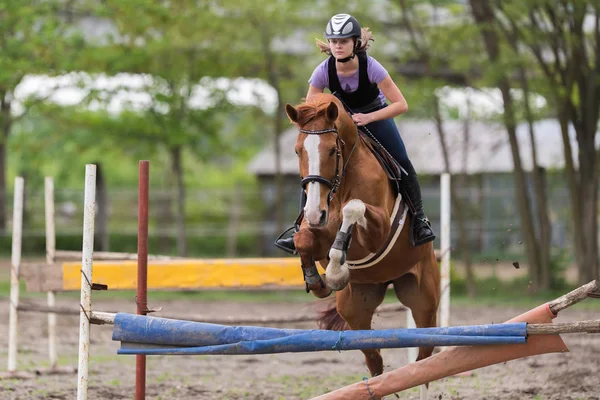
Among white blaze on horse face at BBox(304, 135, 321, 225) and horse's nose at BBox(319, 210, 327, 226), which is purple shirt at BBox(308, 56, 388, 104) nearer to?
white blaze on horse face at BBox(304, 135, 321, 225)

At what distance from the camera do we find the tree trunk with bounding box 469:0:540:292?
15961 millimetres

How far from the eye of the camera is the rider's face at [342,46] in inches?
211

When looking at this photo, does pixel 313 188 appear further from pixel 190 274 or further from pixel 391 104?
pixel 190 274

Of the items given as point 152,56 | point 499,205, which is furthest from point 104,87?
point 499,205

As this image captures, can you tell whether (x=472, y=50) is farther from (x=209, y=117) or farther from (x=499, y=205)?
(x=499, y=205)

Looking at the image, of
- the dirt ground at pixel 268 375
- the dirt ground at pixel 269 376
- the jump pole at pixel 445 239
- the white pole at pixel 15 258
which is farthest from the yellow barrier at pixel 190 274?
the jump pole at pixel 445 239

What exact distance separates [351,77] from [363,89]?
12cm

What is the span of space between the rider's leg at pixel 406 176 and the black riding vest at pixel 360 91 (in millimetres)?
136

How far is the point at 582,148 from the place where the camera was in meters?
16.3

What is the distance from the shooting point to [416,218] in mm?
5812

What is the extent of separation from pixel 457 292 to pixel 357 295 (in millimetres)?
12409

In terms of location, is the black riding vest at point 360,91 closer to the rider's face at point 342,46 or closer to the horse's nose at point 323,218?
the rider's face at point 342,46

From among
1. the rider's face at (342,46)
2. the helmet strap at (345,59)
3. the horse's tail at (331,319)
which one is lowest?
the horse's tail at (331,319)

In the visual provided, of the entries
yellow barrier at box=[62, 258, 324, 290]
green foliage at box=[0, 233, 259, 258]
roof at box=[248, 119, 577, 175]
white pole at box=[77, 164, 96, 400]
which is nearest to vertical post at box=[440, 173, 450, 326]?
yellow barrier at box=[62, 258, 324, 290]
